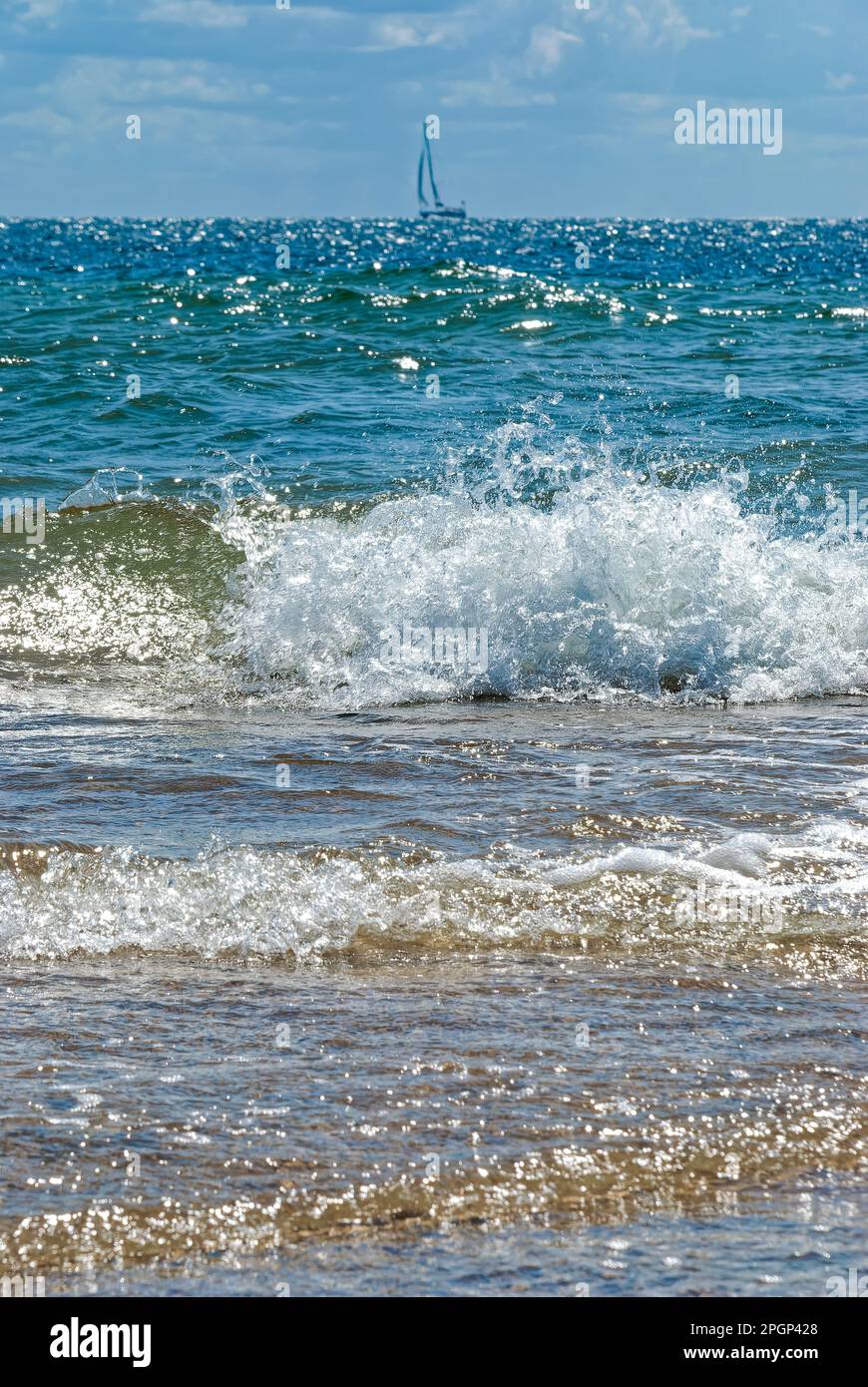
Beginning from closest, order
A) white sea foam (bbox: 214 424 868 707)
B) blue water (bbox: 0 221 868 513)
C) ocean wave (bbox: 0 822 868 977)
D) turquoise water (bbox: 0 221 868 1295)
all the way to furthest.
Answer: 1. turquoise water (bbox: 0 221 868 1295)
2. ocean wave (bbox: 0 822 868 977)
3. white sea foam (bbox: 214 424 868 707)
4. blue water (bbox: 0 221 868 513)

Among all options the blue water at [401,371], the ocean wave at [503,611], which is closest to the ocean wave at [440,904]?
the ocean wave at [503,611]

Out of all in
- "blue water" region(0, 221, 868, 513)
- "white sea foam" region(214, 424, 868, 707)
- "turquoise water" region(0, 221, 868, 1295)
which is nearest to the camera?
"turquoise water" region(0, 221, 868, 1295)

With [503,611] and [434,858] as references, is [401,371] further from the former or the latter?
[434,858]

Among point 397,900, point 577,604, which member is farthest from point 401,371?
point 397,900

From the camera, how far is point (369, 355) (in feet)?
42.7

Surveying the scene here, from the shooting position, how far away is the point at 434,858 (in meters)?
3.56

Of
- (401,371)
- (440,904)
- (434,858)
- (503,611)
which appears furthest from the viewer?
(401,371)

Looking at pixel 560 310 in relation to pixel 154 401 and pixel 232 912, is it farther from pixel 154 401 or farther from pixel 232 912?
pixel 232 912

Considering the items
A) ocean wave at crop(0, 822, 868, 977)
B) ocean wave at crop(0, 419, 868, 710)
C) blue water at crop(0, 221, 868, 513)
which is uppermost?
blue water at crop(0, 221, 868, 513)

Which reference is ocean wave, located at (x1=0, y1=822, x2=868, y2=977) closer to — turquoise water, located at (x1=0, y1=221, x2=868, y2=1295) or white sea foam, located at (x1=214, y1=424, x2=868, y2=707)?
turquoise water, located at (x1=0, y1=221, x2=868, y2=1295)

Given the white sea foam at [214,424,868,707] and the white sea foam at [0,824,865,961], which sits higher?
the white sea foam at [214,424,868,707]

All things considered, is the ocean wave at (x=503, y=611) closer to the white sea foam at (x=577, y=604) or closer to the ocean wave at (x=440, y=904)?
the white sea foam at (x=577, y=604)

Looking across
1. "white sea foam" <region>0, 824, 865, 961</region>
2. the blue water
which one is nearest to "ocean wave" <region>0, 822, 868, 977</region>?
"white sea foam" <region>0, 824, 865, 961</region>

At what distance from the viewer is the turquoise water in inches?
85.4
